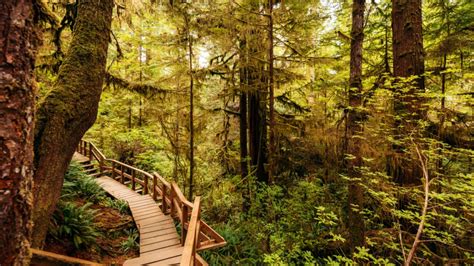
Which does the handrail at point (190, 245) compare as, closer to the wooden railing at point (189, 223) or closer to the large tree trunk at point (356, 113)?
the wooden railing at point (189, 223)

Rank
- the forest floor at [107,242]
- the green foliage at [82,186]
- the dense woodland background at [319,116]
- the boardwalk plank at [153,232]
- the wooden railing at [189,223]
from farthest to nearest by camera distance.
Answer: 1. the green foliage at [82,186]
2. the boardwalk plank at [153,232]
3. the forest floor at [107,242]
4. the dense woodland background at [319,116]
5. the wooden railing at [189,223]

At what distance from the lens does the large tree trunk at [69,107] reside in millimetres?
3516

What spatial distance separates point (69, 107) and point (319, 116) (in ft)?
22.3

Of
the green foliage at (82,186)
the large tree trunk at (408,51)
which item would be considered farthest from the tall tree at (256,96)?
the green foliage at (82,186)

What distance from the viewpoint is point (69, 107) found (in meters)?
3.78

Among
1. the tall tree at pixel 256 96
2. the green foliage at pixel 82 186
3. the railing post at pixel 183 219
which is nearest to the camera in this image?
the railing post at pixel 183 219

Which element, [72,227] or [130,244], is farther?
[130,244]

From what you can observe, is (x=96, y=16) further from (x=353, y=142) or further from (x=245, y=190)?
(x=245, y=190)

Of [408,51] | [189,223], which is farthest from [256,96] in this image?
[189,223]

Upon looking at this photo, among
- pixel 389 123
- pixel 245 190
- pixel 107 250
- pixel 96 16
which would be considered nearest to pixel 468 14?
pixel 389 123

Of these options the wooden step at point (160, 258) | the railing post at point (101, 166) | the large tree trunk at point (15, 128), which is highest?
the large tree trunk at point (15, 128)

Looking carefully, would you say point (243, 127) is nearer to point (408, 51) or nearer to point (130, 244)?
point (130, 244)

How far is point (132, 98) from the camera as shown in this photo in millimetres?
14086

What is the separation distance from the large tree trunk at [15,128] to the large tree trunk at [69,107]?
2.28m
